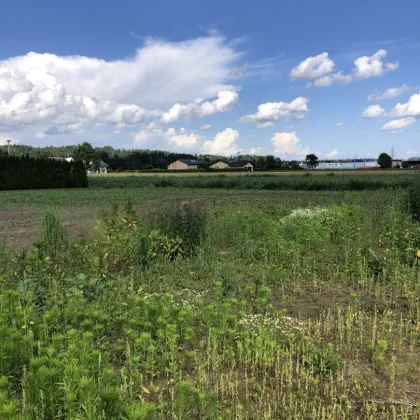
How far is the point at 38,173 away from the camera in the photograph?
44.0 m

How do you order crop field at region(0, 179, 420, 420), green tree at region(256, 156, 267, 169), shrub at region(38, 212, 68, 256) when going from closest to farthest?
crop field at region(0, 179, 420, 420), shrub at region(38, 212, 68, 256), green tree at region(256, 156, 267, 169)

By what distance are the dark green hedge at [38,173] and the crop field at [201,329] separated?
Answer: 3847 centimetres

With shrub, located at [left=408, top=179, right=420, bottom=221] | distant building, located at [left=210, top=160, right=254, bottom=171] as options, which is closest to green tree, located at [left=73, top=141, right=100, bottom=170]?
distant building, located at [left=210, top=160, right=254, bottom=171]

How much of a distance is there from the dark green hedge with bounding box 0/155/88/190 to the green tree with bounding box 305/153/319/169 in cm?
7366

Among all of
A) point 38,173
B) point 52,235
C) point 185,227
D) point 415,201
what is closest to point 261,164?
point 38,173

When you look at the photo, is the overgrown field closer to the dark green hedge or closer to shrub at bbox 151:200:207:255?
the dark green hedge

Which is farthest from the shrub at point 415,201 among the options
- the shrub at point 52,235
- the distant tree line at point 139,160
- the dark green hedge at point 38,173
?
the distant tree line at point 139,160

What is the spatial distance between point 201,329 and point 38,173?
44.0 m

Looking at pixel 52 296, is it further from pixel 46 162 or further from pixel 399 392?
pixel 46 162

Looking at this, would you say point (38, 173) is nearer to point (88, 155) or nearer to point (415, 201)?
point (415, 201)

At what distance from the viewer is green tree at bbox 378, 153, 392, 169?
105 m

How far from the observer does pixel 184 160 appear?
124062 mm

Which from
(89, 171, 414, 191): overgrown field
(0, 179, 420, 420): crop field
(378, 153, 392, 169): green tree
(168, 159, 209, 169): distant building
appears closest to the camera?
(0, 179, 420, 420): crop field

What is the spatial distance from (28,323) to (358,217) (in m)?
8.35
